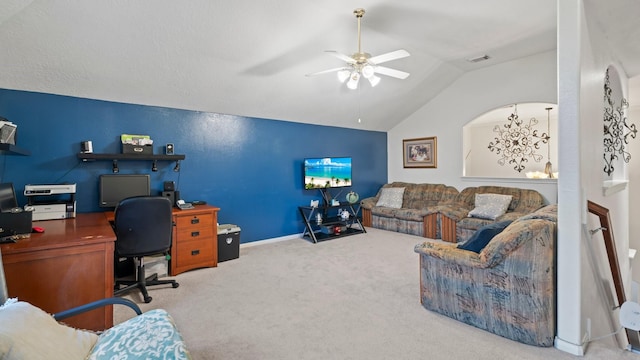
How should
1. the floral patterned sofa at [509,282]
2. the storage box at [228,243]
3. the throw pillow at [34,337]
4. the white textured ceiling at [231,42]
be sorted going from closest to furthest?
1. the throw pillow at [34,337]
2. the floral patterned sofa at [509,282]
3. the white textured ceiling at [231,42]
4. the storage box at [228,243]

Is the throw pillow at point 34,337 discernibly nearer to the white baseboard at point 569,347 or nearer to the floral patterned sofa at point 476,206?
the white baseboard at point 569,347

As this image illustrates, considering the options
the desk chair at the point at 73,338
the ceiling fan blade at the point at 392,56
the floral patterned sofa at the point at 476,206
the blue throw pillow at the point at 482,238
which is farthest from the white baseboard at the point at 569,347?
the floral patterned sofa at the point at 476,206

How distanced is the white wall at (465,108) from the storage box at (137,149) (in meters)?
5.01

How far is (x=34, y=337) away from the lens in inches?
47.8

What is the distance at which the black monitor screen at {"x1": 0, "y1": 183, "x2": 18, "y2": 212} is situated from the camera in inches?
99.6

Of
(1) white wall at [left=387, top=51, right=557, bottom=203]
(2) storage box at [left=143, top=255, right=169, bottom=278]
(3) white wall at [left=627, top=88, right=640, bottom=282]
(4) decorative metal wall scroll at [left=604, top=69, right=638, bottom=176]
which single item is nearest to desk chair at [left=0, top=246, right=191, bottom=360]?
(2) storage box at [left=143, top=255, right=169, bottom=278]

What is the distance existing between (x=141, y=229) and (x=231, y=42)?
2135mm

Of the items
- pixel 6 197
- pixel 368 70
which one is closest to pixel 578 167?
pixel 368 70

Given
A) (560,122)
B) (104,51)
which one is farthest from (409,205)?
(104,51)

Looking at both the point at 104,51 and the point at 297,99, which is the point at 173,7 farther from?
the point at 297,99

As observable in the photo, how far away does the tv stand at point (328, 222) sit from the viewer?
5.19 meters

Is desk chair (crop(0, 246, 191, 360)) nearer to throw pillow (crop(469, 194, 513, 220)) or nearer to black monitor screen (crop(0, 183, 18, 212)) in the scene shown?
black monitor screen (crop(0, 183, 18, 212))

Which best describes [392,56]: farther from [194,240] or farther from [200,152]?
[194,240]

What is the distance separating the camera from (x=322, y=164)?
5445 mm
